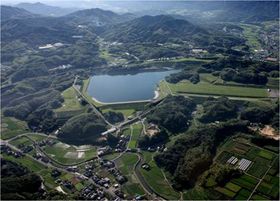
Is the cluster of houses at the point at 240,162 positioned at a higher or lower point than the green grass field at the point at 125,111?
higher

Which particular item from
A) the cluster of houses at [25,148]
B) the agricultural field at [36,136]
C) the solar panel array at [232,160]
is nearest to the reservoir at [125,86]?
the agricultural field at [36,136]

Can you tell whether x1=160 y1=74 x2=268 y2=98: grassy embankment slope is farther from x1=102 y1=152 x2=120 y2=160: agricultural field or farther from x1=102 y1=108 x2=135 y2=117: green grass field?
x1=102 y1=152 x2=120 y2=160: agricultural field

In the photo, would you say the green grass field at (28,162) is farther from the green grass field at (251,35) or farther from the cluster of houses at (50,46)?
the green grass field at (251,35)

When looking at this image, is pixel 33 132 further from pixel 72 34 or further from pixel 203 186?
pixel 72 34

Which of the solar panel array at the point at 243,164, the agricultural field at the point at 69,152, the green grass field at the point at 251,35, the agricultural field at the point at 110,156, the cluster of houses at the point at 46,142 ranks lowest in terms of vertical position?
the cluster of houses at the point at 46,142

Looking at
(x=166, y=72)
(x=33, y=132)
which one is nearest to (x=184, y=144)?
(x=33, y=132)

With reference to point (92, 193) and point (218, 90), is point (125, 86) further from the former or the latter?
point (92, 193)

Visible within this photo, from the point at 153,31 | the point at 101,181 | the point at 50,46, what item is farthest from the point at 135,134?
the point at 153,31
